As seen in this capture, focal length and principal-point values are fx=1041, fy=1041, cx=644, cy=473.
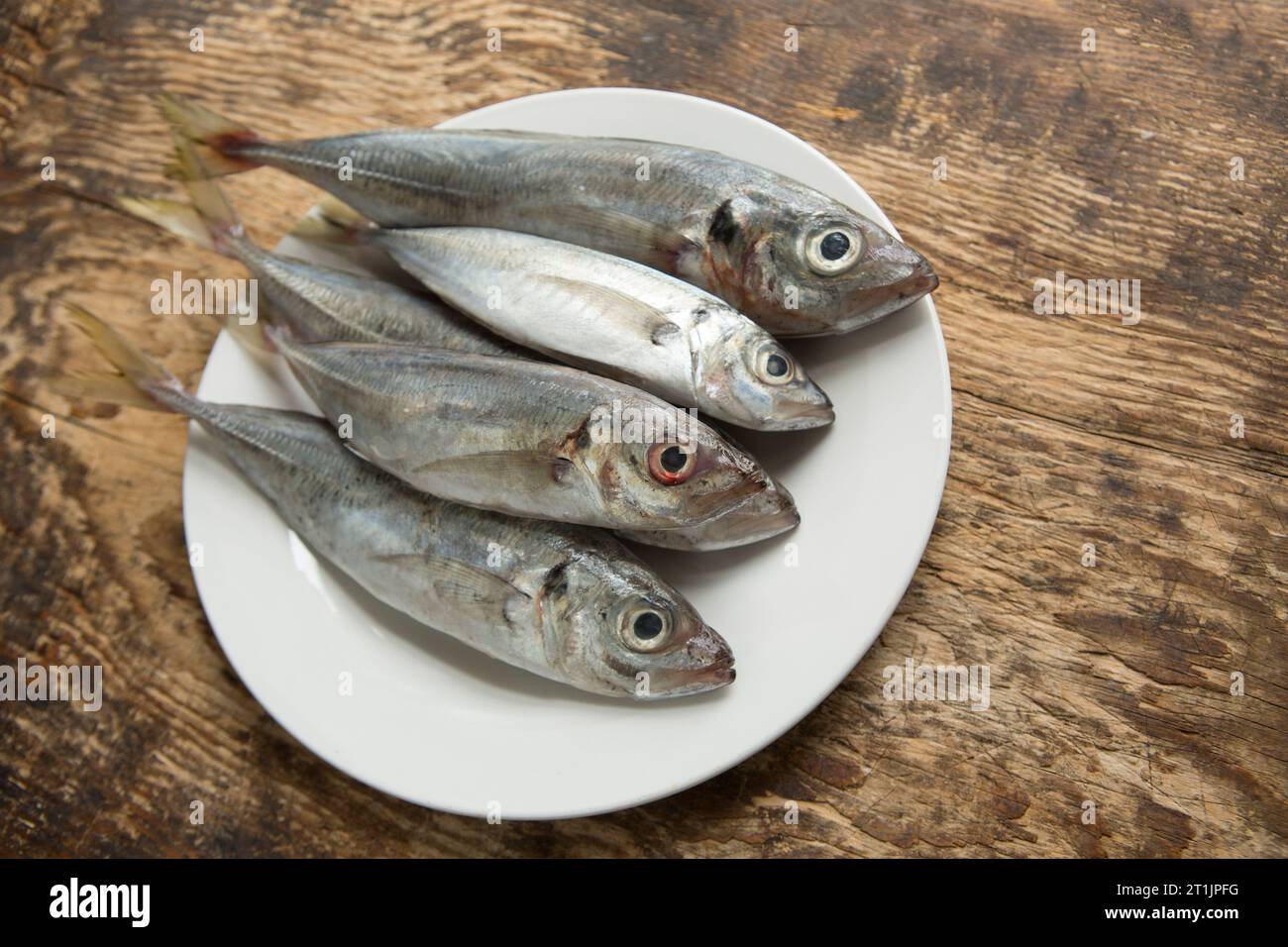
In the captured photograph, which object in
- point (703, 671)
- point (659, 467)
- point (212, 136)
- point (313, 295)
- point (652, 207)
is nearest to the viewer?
point (659, 467)

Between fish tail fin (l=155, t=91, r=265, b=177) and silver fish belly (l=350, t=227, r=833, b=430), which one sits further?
fish tail fin (l=155, t=91, r=265, b=177)

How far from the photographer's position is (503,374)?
5.86 ft

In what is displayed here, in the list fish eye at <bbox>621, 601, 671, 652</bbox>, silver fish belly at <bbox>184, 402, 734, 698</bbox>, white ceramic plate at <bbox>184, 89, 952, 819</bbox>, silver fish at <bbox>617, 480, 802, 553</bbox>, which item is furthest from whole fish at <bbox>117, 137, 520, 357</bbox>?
fish eye at <bbox>621, 601, 671, 652</bbox>

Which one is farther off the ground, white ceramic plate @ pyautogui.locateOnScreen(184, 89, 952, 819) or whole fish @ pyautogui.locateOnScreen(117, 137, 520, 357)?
whole fish @ pyautogui.locateOnScreen(117, 137, 520, 357)

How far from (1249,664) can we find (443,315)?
5.60 ft

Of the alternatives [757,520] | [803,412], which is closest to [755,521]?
[757,520]

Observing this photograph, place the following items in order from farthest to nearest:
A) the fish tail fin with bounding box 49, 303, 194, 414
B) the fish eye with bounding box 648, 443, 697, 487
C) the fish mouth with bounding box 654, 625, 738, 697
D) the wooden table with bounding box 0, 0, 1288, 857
Result: the fish tail fin with bounding box 49, 303, 194, 414, the wooden table with bounding box 0, 0, 1288, 857, the fish mouth with bounding box 654, 625, 738, 697, the fish eye with bounding box 648, 443, 697, 487

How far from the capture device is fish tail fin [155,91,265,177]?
2.21m

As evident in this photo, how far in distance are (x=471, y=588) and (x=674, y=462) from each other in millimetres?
451

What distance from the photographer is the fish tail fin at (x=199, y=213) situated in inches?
86.7

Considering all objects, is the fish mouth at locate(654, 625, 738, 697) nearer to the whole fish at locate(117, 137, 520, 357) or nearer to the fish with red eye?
the fish with red eye

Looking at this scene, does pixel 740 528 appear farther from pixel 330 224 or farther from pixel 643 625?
pixel 330 224

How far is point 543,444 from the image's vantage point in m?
1.72

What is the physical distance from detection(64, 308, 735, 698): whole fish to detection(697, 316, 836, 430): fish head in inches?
12.5
